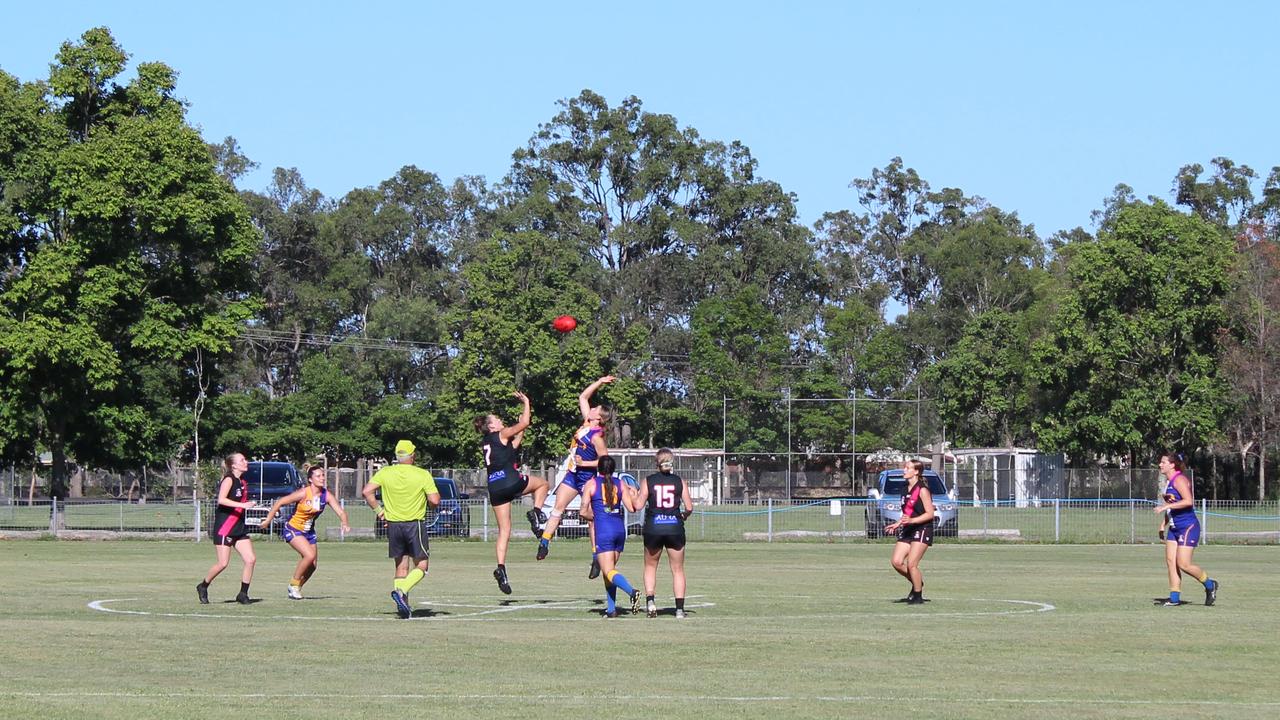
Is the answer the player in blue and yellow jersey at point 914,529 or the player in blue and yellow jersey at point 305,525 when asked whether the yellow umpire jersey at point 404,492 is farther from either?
the player in blue and yellow jersey at point 914,529

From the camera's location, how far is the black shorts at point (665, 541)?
1878 centimetres

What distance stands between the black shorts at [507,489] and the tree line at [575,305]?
112 feet

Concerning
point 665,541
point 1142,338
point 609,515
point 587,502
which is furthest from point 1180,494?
point 1142,338

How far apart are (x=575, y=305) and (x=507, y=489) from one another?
69688 millimetres

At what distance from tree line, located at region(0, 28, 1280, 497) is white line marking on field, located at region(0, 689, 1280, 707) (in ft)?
135

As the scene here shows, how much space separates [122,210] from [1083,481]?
3756 cm

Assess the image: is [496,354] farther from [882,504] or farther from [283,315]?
[882,504]

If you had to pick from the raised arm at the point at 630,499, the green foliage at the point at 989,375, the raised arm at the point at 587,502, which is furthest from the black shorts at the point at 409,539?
the green foliage at the point at 989,375

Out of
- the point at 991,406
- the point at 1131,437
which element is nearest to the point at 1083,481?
the point at 1131,437

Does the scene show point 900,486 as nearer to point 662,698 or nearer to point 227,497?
point 227,497

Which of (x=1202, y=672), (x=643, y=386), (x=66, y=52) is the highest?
(x=66, y=52)

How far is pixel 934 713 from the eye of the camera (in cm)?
1145

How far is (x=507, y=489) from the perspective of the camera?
2048 cm

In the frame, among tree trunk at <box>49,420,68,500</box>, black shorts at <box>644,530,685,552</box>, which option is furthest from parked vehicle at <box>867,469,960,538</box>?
black shorts at <box>644,530,685,552</box>
